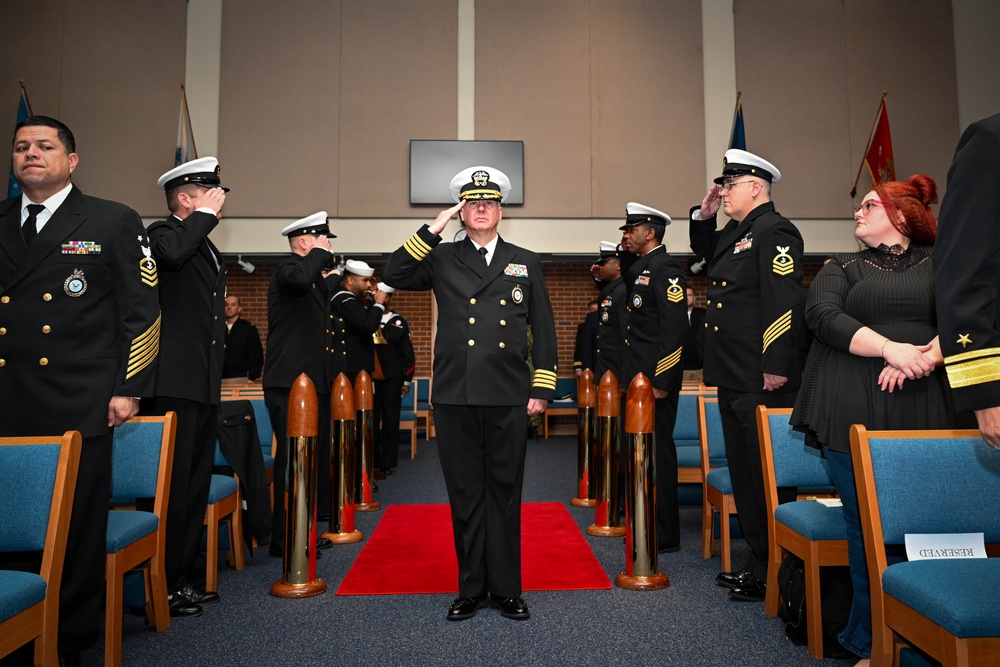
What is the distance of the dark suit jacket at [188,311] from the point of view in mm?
2490

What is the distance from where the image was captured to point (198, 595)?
8.86 feet

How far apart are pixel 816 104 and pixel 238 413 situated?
816cm

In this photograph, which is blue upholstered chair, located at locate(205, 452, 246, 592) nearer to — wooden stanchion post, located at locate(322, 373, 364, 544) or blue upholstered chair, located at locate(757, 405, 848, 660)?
wooden stanchion post, located at locate(322, 373, 364, 544)

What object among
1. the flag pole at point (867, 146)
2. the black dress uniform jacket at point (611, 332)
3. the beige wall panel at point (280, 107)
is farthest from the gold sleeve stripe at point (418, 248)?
the flag pole at point (867, 146)

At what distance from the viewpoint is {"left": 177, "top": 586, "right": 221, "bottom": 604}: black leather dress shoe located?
2.65 meters

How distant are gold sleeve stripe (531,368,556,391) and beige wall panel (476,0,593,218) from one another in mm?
6017

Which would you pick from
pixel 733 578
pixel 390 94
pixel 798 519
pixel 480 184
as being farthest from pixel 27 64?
pixel 798 519

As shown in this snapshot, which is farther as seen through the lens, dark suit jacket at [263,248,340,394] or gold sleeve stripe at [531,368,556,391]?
dark suit jacket at [263,248,340,394]

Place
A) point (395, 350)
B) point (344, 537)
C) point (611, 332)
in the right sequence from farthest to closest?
point (395, 350), point (611, 332), point (344, 537)

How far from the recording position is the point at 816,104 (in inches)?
344

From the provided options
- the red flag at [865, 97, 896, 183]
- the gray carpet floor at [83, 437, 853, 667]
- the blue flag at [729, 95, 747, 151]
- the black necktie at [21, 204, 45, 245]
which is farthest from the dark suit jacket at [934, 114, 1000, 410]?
the red flag at [865, 97, 896, 183]

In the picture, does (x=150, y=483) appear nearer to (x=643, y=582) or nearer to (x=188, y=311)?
(x=188, y=311)

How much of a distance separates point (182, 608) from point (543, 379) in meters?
1.57

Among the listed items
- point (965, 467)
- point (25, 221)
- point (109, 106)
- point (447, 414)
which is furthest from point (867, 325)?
point (109, 106)
